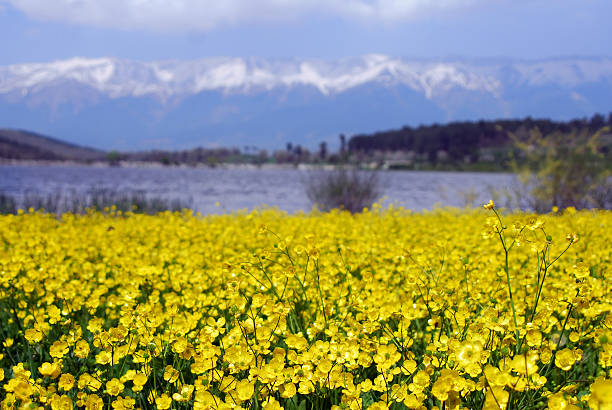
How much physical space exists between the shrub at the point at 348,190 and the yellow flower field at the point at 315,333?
11008mm

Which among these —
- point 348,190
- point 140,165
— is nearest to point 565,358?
point 348,190

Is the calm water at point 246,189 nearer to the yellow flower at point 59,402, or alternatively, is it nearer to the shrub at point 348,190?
the shrub at point 348,190

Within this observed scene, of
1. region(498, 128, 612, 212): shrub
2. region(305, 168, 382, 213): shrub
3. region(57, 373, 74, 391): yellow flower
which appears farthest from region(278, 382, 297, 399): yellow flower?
region(305, 168, 382, 213): shrub

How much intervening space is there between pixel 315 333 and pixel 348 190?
15.0m

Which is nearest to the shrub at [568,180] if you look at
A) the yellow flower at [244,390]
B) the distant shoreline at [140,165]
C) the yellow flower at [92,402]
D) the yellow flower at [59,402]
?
the yellow flower at [244,390]

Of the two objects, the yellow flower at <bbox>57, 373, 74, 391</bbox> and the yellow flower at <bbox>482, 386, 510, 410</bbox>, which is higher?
the yellow flower at <bbox>482, 386, 510, 410</bbox>

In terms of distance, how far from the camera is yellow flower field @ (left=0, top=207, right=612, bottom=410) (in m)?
2.19

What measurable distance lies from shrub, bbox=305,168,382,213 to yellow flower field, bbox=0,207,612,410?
1101 centimetres

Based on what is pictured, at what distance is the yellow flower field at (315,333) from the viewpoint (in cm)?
219

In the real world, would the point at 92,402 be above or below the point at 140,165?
below

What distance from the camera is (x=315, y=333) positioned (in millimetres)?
2768

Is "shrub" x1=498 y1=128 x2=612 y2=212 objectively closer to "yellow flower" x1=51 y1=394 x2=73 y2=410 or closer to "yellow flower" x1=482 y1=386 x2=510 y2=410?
"yellow flower" x1=482 y1=386 x2=510 y2=410

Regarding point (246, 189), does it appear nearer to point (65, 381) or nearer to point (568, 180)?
point (568, 180)

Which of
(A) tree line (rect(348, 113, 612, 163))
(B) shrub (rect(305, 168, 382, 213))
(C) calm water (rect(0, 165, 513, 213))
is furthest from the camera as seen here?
(A) tree line (rect(348, 113, 612, 163))
